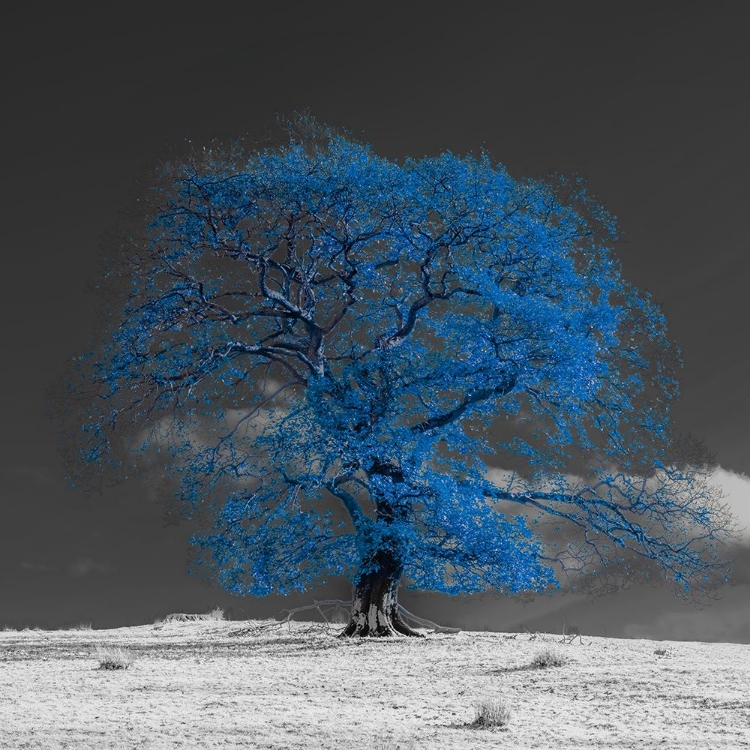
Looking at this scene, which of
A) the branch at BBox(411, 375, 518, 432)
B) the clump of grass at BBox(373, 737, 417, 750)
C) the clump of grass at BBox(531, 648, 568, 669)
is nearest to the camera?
the clump of grass at BBox(373, 737, 417, 750)

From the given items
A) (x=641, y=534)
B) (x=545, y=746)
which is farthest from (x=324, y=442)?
(x=545, y=746)

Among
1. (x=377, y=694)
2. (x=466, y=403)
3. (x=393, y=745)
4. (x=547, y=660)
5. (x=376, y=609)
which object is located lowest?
(x=393, y=745)

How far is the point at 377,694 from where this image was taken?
470 inches

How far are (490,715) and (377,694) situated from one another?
2485 mm

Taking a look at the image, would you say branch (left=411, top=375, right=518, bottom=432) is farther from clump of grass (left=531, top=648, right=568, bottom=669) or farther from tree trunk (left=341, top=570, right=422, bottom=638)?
clump of grass (left=531, top=648, right=568, bottom=669)

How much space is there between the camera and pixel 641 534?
60.7 feet

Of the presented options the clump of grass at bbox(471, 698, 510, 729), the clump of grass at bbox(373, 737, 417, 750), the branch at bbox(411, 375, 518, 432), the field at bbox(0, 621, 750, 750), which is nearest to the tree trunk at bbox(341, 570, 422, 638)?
the field at bbox(0, 621, 750, 750)

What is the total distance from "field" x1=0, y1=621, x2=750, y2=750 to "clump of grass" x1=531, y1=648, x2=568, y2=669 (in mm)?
31

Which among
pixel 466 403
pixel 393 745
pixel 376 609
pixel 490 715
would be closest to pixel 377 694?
pixel 490 715

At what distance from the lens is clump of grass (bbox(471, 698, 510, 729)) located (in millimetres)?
9734

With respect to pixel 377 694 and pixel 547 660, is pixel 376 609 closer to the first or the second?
pixel 547 660

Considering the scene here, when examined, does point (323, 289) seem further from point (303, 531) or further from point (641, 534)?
point (641, 534)

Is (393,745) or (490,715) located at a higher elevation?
(490,715)

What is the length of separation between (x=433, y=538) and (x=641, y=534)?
4.32m
